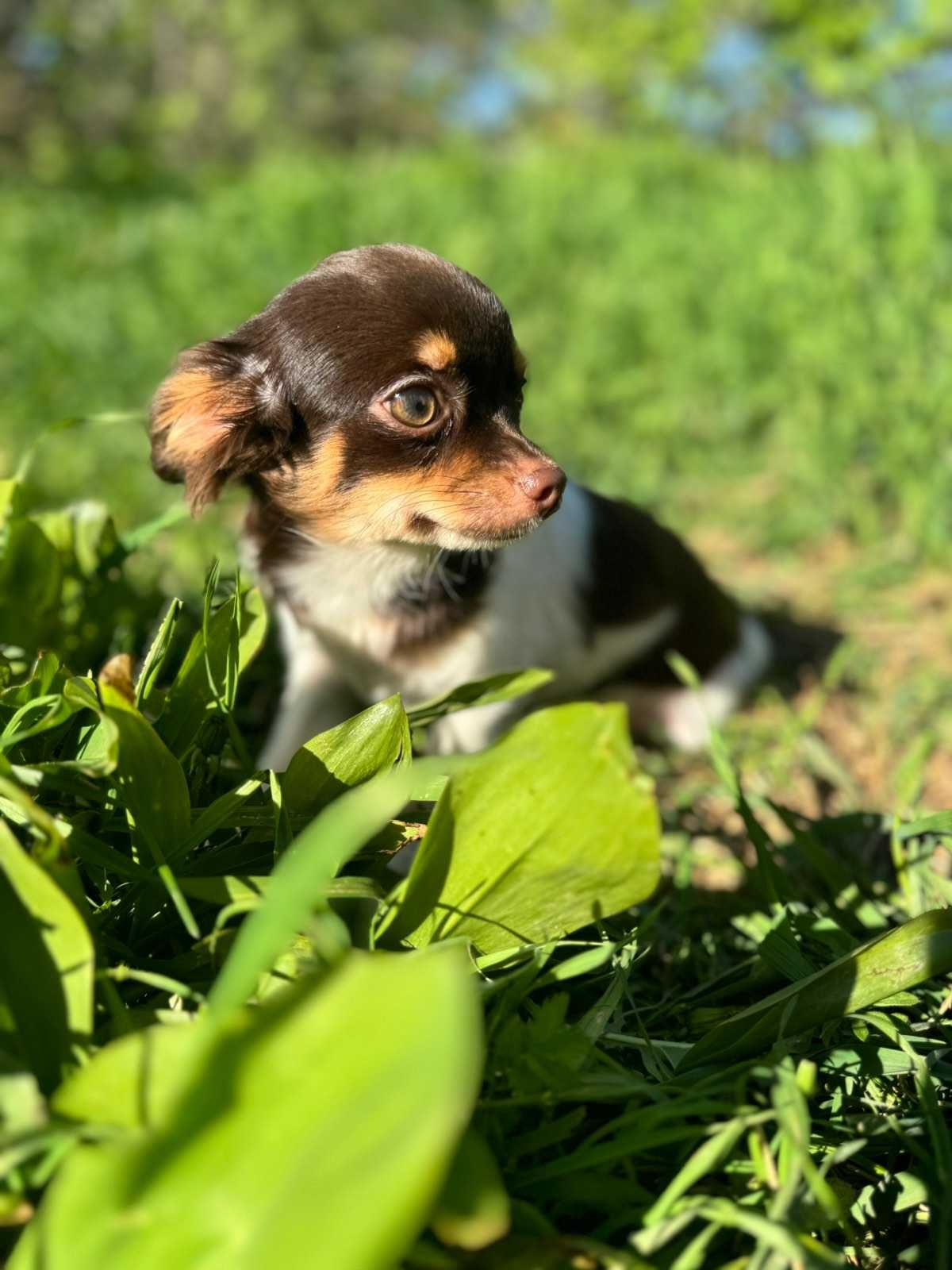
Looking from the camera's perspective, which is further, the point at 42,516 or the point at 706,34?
the point at 706,34

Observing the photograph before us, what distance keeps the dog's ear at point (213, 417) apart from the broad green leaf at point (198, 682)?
1.88 ft

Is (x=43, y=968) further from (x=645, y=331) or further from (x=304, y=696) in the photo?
(x=645, y=331)

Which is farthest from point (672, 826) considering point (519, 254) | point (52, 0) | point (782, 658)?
point (52, 0)

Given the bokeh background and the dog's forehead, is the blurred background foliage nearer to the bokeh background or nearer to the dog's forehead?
the bokeh background

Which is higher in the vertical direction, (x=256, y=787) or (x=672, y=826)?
(x=256, y=787)

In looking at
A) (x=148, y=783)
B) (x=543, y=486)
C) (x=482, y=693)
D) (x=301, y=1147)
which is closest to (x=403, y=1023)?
Result: (x=301, y=1147)

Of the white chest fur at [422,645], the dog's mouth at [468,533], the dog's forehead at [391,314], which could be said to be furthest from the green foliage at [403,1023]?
the white chest fur at [422,645]

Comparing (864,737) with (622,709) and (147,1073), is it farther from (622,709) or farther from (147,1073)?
(147,1073)

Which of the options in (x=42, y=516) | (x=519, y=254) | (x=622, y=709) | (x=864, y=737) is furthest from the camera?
(x=519, y=254)

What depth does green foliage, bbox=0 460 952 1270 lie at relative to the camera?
0.84 meters

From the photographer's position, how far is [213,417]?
2166mm

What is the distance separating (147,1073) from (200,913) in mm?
431

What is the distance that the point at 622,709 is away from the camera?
1.16 meters

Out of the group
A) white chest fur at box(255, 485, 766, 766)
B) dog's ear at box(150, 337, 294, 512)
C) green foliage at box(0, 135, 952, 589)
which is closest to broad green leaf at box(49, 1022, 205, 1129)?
green foliage at box(0, 135, 952, 589)
